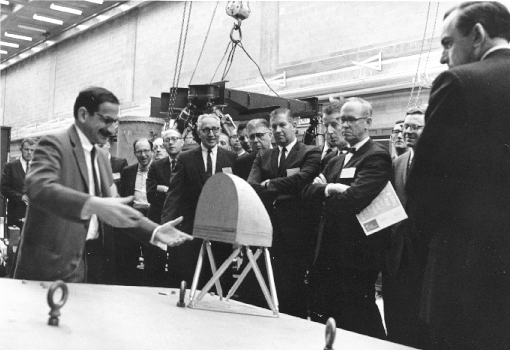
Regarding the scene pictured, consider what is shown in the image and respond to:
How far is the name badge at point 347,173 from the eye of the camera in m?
3.03

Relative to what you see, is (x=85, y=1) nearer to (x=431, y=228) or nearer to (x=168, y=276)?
(x=168, y=276)

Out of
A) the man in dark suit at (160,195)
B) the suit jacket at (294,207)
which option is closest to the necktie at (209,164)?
the suit jacket at (294,207)

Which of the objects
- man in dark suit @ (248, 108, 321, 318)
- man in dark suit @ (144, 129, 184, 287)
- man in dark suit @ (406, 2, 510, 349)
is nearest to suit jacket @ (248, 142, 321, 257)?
man in dark suit @ (248, 108, 321, 318)

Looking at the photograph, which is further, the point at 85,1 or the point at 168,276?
the point at 85,1

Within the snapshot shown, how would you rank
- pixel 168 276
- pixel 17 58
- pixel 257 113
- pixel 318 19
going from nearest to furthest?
pixel 168 276
pixel 257 113
pixel 318 19
pixel 17 58

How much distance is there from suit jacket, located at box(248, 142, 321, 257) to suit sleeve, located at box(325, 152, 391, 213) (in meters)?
0.52

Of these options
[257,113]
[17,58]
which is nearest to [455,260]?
[257,113]

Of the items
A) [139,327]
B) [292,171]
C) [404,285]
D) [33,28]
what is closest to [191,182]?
[292,171]

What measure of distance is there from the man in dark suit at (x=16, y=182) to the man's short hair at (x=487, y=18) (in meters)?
5.23

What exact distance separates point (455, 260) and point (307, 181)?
2178 mm

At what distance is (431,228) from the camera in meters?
1.40

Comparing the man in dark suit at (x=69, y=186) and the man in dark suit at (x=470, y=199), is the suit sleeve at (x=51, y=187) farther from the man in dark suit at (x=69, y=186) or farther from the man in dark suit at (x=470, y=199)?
the man in dark suit at (x=470, y=199)

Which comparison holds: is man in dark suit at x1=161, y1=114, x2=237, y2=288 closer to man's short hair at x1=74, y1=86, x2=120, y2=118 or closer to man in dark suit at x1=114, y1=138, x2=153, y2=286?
man in dark suit at x1=114, y1=138, x2=153, y2=286

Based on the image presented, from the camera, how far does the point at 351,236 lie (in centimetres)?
296
